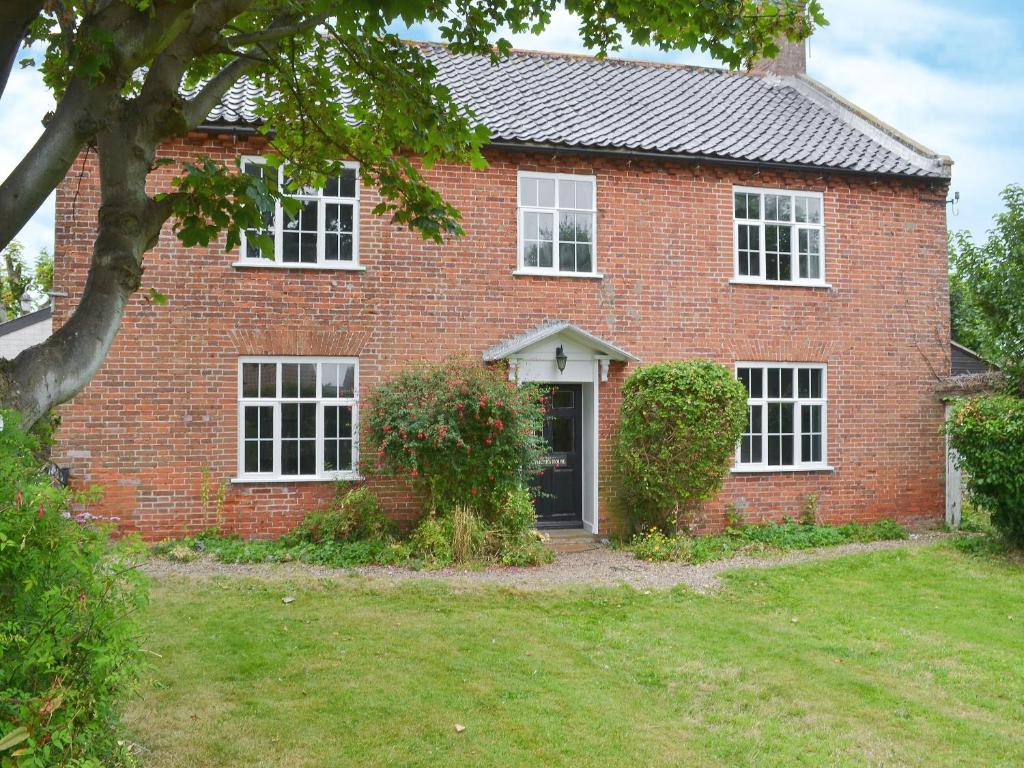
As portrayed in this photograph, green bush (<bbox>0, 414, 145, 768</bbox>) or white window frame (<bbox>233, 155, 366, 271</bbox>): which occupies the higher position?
white window frame (<bbox>233, 155, 366, 271</bbox>)

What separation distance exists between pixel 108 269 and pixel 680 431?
29.2 ft

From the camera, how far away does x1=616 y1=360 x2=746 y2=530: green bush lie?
12.1 m

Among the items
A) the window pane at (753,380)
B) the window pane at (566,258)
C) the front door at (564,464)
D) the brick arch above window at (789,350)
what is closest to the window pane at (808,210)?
the brick arch above window at (789,350)

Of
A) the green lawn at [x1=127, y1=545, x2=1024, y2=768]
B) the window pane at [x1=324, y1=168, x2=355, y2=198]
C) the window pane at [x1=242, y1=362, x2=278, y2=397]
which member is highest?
the window pane at [x1=324, y1=168, x2=355, y2=198]

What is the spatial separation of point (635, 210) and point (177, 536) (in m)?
8.44

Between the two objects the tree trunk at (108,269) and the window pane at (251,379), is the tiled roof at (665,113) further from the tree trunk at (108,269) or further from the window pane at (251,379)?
the tree trunk at (108,269)

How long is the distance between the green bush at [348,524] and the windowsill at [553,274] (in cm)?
406

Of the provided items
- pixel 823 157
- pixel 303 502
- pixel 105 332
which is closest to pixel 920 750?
pixel 105 332

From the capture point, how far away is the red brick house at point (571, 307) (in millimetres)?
11812

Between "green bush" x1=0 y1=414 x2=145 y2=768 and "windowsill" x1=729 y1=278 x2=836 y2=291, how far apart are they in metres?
11.7

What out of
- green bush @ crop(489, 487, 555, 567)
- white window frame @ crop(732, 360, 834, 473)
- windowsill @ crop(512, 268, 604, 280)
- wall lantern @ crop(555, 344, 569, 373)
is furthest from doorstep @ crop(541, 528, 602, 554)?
windowsill @ crop(512, 268, 604, 280)

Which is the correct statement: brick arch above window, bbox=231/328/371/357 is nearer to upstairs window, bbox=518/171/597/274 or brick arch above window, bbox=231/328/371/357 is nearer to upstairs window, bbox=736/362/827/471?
upstairs window, bbox=518/171/597/274

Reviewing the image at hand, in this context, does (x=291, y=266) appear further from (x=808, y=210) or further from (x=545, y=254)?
(x=808, y=210)

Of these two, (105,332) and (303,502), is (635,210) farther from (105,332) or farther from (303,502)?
(105,332)
